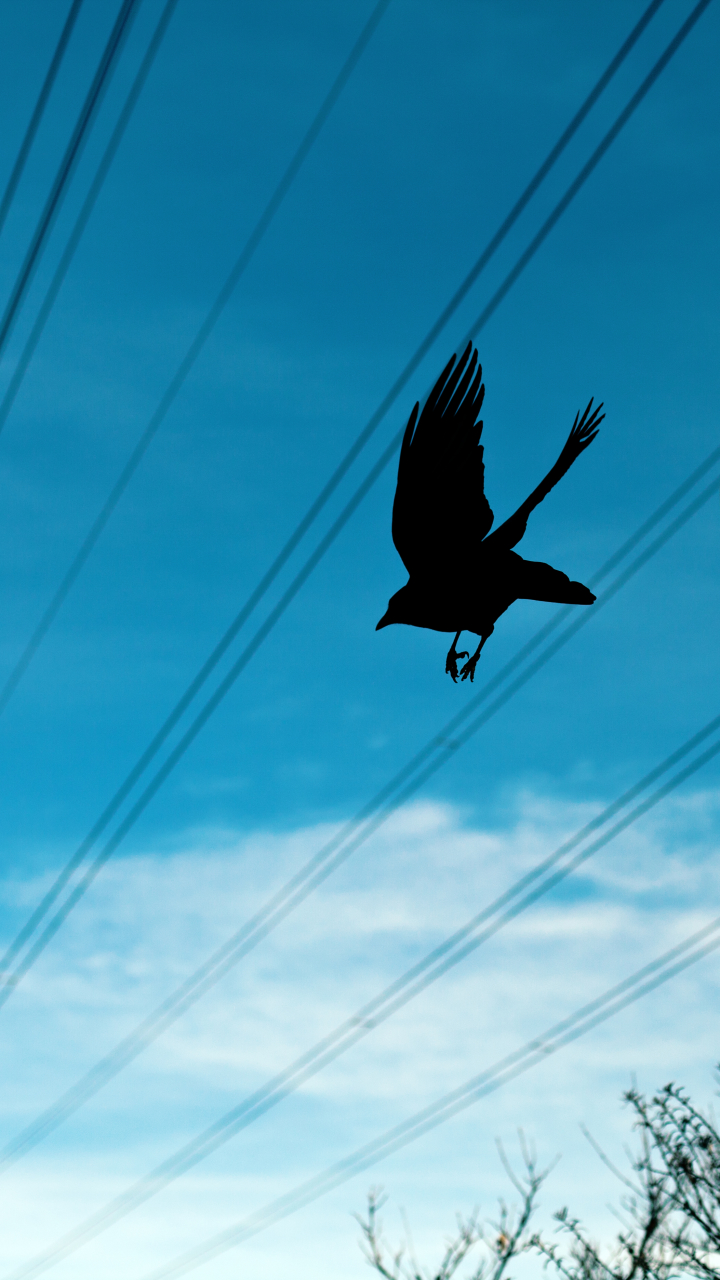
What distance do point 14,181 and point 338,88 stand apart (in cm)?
289

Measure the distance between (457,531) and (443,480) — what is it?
0.10 meters

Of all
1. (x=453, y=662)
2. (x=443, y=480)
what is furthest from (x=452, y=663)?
(x=443, y=480)

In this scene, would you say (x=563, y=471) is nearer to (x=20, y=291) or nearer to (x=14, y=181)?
(x=14, y=181)

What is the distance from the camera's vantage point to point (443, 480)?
1.89 metres

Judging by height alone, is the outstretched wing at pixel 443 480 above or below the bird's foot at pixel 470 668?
above

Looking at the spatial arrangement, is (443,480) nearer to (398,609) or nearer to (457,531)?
(457,531)

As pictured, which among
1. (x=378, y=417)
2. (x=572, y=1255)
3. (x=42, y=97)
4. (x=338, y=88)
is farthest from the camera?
(x=572, y=1255)

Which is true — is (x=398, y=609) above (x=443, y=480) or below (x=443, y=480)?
below

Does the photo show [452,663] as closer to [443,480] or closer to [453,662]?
[453,662]

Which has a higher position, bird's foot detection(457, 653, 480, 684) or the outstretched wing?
the outstretched wing

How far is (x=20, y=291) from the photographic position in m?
7.34

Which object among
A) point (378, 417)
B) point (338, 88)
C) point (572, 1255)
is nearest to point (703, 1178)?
point (572, 1255)

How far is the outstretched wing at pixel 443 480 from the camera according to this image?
1869 mm

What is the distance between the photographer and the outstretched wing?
1869 mm
